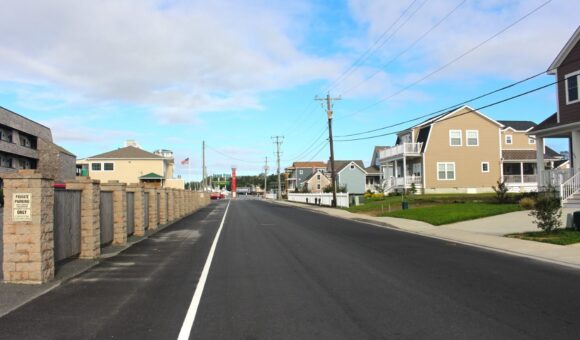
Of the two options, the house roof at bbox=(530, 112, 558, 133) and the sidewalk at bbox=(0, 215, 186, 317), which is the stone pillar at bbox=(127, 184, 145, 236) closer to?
the sidewalk at bbox=(0, 215, 186, 317)

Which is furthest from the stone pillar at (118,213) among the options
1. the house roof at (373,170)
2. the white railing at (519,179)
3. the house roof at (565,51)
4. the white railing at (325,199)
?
the house roof at (373,170)

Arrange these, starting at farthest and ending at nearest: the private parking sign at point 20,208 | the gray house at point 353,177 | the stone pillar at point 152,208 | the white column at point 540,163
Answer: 1. the gray house at point 353,177
2. the white column at point 540,163
3. the stone pillar at point 152,208
4. the private parking sign at point 20,208

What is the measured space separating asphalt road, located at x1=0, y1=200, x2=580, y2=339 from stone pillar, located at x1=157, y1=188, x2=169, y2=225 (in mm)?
12134

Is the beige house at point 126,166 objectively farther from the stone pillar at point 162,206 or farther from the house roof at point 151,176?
the stone pillar at point 162,206

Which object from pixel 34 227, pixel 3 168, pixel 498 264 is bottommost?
pixel 498 264

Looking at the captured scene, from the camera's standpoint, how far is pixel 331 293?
8.56 meters

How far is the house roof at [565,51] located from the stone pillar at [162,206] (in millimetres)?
22313

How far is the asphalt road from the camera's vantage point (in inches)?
250

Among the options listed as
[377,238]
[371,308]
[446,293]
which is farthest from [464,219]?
[371,308]

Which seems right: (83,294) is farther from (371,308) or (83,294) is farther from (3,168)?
(3,168)

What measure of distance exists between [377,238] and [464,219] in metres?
8.20

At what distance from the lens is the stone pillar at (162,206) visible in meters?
25.9

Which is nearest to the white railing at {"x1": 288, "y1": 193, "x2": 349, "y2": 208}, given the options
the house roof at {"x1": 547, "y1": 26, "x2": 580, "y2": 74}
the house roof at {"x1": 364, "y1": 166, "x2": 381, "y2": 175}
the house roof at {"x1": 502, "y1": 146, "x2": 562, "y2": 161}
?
the house roof at {"x1": 364, "y1": 166, "x2": 381, "y2": 175}

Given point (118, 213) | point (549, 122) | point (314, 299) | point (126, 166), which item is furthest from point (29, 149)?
point (314, 299)
